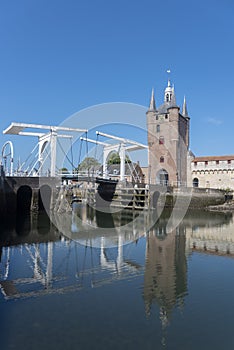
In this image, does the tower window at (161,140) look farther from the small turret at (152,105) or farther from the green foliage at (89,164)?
the green foliage at (89,164)

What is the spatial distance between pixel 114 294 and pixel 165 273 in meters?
2.03

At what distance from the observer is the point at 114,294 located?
5801 millimetres

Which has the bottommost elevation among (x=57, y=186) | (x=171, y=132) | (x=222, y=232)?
(x=222, y=232)

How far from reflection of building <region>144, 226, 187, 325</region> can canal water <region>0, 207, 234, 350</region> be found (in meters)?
0.02

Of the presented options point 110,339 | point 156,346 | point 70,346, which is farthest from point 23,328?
point 156,346

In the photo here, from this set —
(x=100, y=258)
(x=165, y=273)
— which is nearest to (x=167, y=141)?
(x=100, y=258)

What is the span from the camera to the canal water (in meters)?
4.12

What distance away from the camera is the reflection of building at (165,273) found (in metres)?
5.59

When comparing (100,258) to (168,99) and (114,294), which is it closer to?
(114,294)

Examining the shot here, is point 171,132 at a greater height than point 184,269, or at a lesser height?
greater

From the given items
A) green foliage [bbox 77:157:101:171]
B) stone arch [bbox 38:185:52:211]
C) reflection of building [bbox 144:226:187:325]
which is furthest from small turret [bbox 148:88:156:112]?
reflection of building [bbox 144:226:187:325]

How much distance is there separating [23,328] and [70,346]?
858 mm

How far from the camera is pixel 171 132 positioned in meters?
34.4

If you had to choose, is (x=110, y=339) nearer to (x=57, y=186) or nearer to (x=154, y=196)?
(x=57, y=186)
